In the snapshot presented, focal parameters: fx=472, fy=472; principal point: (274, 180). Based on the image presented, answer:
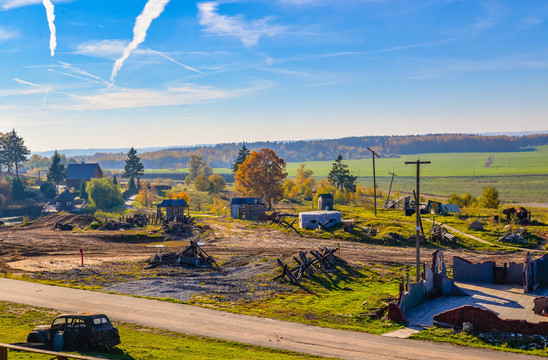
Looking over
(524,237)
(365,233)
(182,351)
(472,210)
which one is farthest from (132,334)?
(472,210)

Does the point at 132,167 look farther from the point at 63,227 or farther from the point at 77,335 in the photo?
the point at 77,335

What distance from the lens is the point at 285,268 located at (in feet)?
127

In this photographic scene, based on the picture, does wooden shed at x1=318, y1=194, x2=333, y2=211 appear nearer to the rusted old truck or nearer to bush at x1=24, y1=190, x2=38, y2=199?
the rusted old truck

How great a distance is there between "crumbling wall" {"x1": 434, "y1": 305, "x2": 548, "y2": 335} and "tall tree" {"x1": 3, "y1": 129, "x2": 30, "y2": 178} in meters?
161

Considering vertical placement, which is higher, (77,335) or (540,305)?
(77,335)

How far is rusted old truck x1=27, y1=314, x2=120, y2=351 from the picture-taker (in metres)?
19.4

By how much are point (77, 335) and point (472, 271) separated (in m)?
29.5

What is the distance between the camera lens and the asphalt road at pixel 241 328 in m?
21.7

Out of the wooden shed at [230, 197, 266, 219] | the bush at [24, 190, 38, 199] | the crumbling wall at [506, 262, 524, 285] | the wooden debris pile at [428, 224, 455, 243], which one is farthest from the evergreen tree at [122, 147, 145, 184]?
the crumbling wall at [506, 262, 524, 285]

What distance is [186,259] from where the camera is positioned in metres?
44.1

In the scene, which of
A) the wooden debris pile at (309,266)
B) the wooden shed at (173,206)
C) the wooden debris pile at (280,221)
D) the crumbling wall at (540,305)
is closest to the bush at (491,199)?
the wooden debris pile at (280,221)

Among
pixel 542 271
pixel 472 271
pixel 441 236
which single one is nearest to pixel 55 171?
pixel 441 236

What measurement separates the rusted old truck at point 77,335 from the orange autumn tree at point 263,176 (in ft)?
266

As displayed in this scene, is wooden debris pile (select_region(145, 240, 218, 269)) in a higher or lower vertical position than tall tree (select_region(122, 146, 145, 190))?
lower
